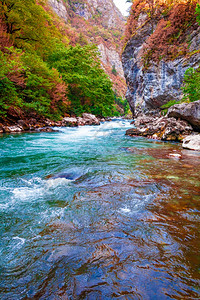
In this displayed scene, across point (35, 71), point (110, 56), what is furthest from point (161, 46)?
point (110, 56)

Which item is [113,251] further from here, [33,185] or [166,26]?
[166,26]

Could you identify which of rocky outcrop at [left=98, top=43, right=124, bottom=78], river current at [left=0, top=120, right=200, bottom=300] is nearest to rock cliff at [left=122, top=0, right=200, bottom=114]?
river current at [left=0, top=120, right=200, bottom=300]

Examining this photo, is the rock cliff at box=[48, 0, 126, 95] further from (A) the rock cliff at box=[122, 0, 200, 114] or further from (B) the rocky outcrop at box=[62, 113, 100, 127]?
(B) the rocky outcrop at box=[62, 113, 100, 127]

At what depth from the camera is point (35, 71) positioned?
12695 mm

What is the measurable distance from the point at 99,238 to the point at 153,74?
2312 cm

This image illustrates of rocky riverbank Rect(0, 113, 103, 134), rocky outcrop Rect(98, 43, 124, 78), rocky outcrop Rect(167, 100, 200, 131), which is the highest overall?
rocky outcrop Rect(98, 43, 124, 78)

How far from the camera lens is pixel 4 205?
2088 millimetres

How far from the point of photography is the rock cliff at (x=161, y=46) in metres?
17.0

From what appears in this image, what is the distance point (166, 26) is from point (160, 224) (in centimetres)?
2519

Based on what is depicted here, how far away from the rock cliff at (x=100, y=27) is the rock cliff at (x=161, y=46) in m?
46.5

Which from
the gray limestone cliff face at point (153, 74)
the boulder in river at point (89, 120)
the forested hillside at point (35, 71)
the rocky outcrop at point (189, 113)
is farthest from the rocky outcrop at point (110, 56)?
the rocky outcrop at point (189, 113)

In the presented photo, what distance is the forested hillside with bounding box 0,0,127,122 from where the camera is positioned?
9875 mm

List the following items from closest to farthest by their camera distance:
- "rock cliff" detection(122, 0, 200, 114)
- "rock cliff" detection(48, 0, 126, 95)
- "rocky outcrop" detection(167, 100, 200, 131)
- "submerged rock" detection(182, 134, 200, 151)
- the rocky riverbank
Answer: "submerged rock" detection(182, 134, 200, 151) → "rocky outcrop" detection(167, 100, 200, 131) → the rocky riverbank → "rock cliff" detection(122, 0, 200, 114) → "rock cliff" detection(48, 0, 126, 95)

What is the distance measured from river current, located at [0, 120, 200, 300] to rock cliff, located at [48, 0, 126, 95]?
7377 cm
